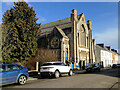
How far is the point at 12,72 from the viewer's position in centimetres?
967

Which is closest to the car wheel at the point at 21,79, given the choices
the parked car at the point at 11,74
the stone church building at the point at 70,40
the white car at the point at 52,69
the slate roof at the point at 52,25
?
the parked car at the point at 11,74

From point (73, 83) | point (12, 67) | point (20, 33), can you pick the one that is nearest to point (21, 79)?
point (12, 67)

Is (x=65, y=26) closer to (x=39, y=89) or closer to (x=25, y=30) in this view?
(x=25, y=30)

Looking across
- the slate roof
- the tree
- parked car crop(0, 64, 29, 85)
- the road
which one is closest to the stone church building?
the slate roof

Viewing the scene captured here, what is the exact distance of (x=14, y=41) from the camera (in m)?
22.9

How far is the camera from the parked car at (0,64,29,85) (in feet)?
29.7

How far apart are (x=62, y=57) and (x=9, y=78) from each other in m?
23.9

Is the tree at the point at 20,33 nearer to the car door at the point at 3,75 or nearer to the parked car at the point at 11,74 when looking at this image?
the parked car at the point at 11,74

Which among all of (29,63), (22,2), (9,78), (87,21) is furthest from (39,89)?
(87,21)

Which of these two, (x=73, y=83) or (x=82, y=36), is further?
(x=82, y=36)

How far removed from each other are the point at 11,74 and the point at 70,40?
2737 cm

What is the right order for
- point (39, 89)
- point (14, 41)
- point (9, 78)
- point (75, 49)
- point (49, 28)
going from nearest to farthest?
1. point (39, 89)
2. point (9, 78)
3. point (14, 41)
4. point (75, 49)
5. point (49, 28)

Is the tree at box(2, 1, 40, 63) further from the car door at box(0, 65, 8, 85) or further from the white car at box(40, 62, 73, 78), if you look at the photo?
the car door at box(0, 65, 8, 85)

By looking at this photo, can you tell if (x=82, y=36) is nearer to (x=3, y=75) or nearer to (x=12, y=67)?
(x=12, y=67)
